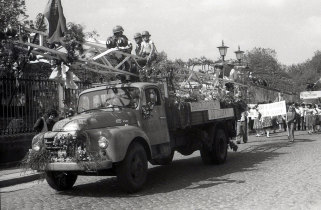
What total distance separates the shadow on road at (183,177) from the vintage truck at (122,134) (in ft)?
1.30

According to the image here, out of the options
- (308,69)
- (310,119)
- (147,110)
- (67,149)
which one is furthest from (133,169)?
(308,69)

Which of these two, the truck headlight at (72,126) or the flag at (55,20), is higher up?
the flag at (55,20)

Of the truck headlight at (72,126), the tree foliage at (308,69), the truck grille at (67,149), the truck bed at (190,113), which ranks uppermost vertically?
the tree foliage at (308,69)

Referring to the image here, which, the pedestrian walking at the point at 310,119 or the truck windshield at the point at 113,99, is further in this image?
the pedestrian walking at the point at 310,119

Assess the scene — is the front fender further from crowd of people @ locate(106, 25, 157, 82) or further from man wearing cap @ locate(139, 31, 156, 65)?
man wearing cap @ locate(139, 31, 156, 65)

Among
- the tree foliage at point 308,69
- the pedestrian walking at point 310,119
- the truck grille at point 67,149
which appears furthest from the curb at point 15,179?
the tree foliage at point 308,69

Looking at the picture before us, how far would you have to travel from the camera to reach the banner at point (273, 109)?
22.4 meters

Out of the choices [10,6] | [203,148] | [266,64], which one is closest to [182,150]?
[203,148]

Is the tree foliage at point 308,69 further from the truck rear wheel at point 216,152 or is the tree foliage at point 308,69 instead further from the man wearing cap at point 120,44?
the man wearing cap at point 120,44

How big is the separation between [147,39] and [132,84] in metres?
2.49

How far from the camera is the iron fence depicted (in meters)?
13.1

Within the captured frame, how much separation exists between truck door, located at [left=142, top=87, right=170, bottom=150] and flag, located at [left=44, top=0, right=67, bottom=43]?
2.10 meters

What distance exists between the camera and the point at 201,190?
8.42 metres

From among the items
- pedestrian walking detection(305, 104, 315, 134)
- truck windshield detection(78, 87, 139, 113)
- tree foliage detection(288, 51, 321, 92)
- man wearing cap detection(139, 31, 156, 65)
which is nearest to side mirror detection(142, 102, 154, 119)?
truck windshield detection(78, 87, 139, 113)
